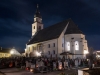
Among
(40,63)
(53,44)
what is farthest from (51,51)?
(40,63)

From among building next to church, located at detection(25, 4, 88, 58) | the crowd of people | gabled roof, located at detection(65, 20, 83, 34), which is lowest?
the crowd of people

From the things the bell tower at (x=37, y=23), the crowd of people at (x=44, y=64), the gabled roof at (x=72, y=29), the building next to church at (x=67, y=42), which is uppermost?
the bell tower at (x=37, y=23)

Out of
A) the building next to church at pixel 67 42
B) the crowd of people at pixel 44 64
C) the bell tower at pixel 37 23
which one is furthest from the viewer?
the bell tower at pixel 37 23

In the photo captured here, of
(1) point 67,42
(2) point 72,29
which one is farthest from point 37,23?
(1) point 67,42

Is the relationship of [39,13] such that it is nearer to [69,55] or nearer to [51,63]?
[69,55]

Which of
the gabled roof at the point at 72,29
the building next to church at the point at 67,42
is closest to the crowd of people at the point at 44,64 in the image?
the building next to church at the point at 67,42

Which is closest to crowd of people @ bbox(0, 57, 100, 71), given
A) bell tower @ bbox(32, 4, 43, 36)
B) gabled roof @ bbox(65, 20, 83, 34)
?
gabled roof @ bbox(65, 20, 83, 34)

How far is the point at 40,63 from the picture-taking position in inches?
794

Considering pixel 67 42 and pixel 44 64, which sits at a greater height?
pixel 67 42

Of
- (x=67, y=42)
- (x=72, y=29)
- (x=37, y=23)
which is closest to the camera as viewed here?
(x=67, y=42)

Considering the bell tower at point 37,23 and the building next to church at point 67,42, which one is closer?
the building next to church at point 67,42

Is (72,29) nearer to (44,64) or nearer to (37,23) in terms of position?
(44,64)

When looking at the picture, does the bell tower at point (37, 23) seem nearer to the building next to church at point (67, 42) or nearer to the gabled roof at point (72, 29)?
the building next to church at point (67, 42)

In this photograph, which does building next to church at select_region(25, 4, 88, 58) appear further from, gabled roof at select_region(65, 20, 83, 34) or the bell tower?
the bell tower
